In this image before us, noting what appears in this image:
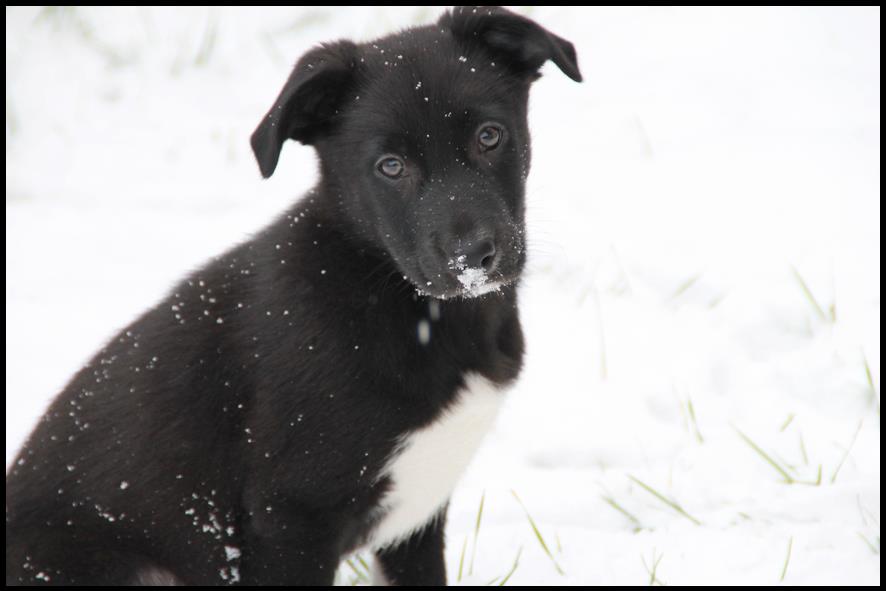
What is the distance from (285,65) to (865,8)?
132 inches

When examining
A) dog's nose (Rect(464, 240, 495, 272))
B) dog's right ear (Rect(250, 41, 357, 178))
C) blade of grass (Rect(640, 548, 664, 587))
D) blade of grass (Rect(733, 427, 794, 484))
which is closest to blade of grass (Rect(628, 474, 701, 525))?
blade of grass (Rect(640, 548, 664, 587))

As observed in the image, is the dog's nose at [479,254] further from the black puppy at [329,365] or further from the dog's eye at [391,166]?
the dog's eye at [391,166]

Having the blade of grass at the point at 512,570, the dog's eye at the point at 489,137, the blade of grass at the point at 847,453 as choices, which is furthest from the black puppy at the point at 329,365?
the blade of grass at the point at 847,453

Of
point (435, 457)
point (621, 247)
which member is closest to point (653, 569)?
point (435, 457)

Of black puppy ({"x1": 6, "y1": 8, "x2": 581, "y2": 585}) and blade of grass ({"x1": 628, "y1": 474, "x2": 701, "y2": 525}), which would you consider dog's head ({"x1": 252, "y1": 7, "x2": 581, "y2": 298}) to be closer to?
black puppy ({"x1": 6, "y1": 8, "x2": 581, "y2": 585})

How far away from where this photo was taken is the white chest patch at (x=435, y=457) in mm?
2754

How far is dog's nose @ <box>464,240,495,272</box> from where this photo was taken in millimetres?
2523

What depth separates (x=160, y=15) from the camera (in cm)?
659

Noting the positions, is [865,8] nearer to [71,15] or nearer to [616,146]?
[616,146]

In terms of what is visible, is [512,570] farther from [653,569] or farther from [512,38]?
[512,38]

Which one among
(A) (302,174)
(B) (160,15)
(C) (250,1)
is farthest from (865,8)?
(B) (160,15)

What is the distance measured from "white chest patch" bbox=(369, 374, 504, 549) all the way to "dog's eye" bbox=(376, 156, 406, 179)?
0.60 meters

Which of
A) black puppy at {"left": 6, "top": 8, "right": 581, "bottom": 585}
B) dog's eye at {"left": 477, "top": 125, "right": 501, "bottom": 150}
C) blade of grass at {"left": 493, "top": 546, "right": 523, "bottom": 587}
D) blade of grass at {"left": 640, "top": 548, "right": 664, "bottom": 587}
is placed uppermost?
A: dog's eye at {"left": 477, "top": 125, "right": 501, "bottom": 150}

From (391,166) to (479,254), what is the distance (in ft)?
1.12
